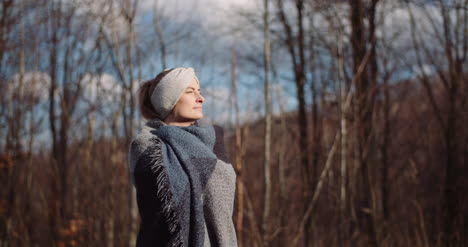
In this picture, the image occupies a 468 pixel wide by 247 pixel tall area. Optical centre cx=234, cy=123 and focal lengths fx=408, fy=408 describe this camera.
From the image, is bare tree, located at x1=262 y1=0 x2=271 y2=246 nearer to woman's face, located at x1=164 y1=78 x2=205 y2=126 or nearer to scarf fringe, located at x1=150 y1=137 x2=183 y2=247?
woman's face, located at x1=164 y1=78 x2=205 y2=126

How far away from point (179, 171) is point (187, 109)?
282 mm

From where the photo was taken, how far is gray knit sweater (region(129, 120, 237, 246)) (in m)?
1.52

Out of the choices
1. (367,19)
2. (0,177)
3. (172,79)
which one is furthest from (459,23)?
(0,177)

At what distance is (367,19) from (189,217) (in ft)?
10.2

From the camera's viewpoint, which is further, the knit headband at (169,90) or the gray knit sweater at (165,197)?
the knit headband at (169,90)

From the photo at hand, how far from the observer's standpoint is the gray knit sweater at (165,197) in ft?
4.99

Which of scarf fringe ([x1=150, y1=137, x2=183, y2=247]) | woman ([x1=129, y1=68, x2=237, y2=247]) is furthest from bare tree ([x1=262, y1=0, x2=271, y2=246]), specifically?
scarf fringe ([x1=150, y1=137, x2=183, y2=247])

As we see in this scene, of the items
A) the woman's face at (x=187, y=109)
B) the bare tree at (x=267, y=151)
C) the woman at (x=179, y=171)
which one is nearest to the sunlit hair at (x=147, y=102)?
the woman at (x=179, y=171)

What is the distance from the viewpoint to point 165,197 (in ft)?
5.00

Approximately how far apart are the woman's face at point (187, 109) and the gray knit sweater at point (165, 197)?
69 mm

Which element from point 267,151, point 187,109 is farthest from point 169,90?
point 267,151

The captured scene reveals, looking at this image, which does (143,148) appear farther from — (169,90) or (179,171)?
(169,90)

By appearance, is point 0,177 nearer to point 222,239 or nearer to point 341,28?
point 341,28

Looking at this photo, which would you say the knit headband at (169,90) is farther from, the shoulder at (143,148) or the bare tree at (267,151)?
the bare tree at (267,151)
